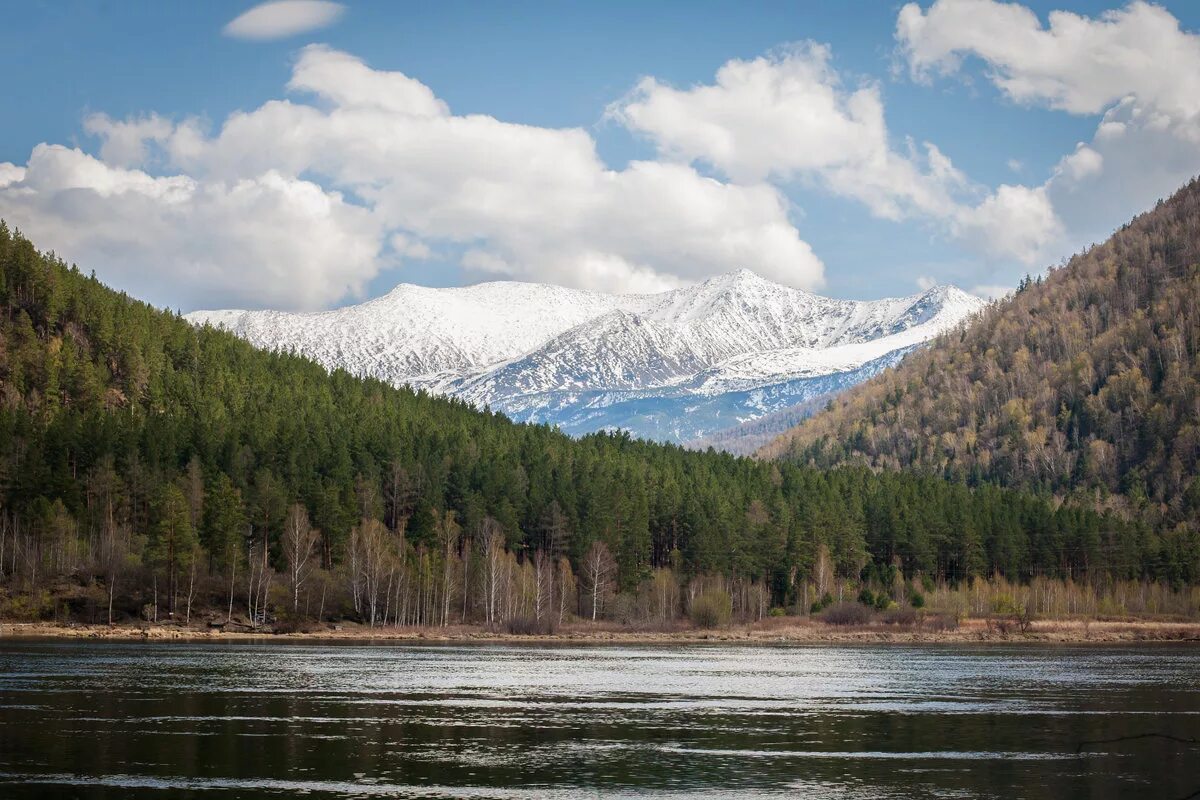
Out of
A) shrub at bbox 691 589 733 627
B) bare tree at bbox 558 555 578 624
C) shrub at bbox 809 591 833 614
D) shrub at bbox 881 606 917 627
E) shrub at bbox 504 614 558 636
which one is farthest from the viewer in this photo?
shrub at bbox 809 591 833 614

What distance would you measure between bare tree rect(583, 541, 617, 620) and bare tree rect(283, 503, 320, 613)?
Result: 1379 inches

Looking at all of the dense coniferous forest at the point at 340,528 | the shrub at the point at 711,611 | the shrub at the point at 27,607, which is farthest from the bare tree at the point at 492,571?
the shrub at the point at 27,607

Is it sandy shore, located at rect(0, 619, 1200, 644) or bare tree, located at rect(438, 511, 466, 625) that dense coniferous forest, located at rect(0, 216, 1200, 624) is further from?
sandy shore, located at rect(0, 619, 1200, 644)

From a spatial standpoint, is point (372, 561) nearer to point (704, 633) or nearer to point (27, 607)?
point (27, 607)

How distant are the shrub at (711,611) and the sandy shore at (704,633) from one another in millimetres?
2061

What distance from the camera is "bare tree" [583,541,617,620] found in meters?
171

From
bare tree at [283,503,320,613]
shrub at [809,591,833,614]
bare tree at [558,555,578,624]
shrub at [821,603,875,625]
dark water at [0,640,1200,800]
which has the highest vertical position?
bare tree at [283,503,320,613]

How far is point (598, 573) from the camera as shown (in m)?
171

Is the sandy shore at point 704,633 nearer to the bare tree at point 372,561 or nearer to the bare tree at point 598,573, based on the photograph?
the bare tree at point 372,561

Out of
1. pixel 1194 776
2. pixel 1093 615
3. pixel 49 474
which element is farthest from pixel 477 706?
pixel 1093 615

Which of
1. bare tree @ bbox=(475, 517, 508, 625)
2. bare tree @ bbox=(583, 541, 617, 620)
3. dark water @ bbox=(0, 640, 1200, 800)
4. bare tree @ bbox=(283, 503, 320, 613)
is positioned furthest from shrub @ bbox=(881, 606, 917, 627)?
bare tree @ bbox=(283, 503, 320, 613)

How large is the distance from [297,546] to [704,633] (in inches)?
1989

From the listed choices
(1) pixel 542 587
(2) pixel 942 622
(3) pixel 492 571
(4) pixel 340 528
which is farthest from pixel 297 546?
(2) pixel 942 622

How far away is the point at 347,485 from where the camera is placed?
567ft
